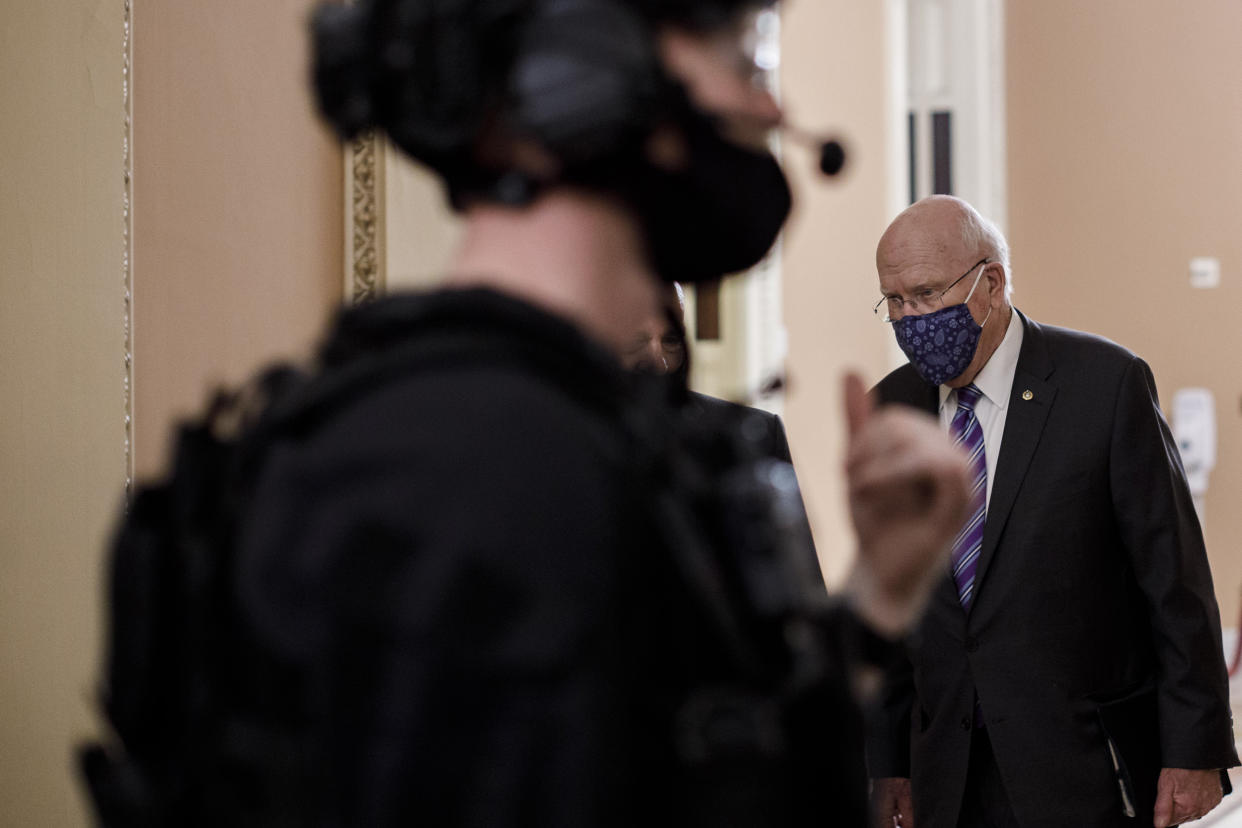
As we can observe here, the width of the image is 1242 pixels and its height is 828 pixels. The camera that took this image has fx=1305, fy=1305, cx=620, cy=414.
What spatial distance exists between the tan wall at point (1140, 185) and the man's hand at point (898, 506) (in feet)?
23.4

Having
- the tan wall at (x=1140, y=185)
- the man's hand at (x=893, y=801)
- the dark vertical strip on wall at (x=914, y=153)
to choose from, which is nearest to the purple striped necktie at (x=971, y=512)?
the man's hand at (x=893, y=801)

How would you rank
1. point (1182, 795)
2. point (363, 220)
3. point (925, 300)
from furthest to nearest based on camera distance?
point (363, 220), point (925, 300), point (1182, 795)

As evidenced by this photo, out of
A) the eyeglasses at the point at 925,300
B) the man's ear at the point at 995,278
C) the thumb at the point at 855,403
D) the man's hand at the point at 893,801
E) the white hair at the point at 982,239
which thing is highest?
the white hair at the point at 982,239

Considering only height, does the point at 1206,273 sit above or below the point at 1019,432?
above

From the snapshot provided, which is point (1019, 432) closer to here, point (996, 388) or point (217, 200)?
point (996, 388)

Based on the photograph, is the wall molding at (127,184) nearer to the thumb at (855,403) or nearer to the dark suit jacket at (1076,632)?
the dark suit jacket at (1076,632)

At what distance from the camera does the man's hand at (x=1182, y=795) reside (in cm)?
229

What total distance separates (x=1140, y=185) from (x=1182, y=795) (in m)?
6.01

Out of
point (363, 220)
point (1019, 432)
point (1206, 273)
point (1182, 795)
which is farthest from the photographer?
point (1206, 273)

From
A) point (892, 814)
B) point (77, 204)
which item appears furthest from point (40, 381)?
point (892, 814)

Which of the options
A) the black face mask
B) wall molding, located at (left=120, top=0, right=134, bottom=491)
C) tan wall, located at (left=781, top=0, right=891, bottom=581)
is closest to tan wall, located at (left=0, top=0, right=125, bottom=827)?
wall molding, located at (left=120, top=0, right=134, bottom=491)

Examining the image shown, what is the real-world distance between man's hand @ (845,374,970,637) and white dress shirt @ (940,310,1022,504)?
66.4 inches

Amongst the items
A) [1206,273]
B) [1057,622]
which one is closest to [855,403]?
[1057,622]

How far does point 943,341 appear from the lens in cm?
Result: 254
